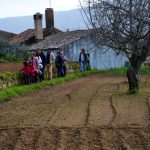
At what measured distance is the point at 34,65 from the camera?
78.5ft

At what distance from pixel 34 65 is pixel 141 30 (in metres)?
6.39

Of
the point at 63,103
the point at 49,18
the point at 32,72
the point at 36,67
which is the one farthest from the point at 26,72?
the point at 49,18

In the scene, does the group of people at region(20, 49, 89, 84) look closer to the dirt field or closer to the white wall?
the dirt field

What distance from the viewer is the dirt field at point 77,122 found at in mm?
11500

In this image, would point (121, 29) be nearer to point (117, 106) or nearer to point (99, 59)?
point (117, 106)

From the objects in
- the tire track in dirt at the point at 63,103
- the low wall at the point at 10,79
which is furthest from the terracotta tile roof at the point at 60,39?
the tire track in dirt at the point at 63,103

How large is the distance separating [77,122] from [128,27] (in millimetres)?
6896

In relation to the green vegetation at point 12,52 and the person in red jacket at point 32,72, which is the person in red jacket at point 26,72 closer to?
the person in red jacket at point 32,72

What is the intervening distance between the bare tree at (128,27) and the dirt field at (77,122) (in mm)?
1422

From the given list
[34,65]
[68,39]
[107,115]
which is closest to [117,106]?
[107,115]

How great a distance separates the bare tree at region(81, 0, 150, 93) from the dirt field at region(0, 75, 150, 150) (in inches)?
56.0

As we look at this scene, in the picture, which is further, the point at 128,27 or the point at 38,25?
the point at 38,25

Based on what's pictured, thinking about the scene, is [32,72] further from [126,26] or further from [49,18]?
[49,18]

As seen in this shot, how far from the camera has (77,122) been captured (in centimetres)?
1359
